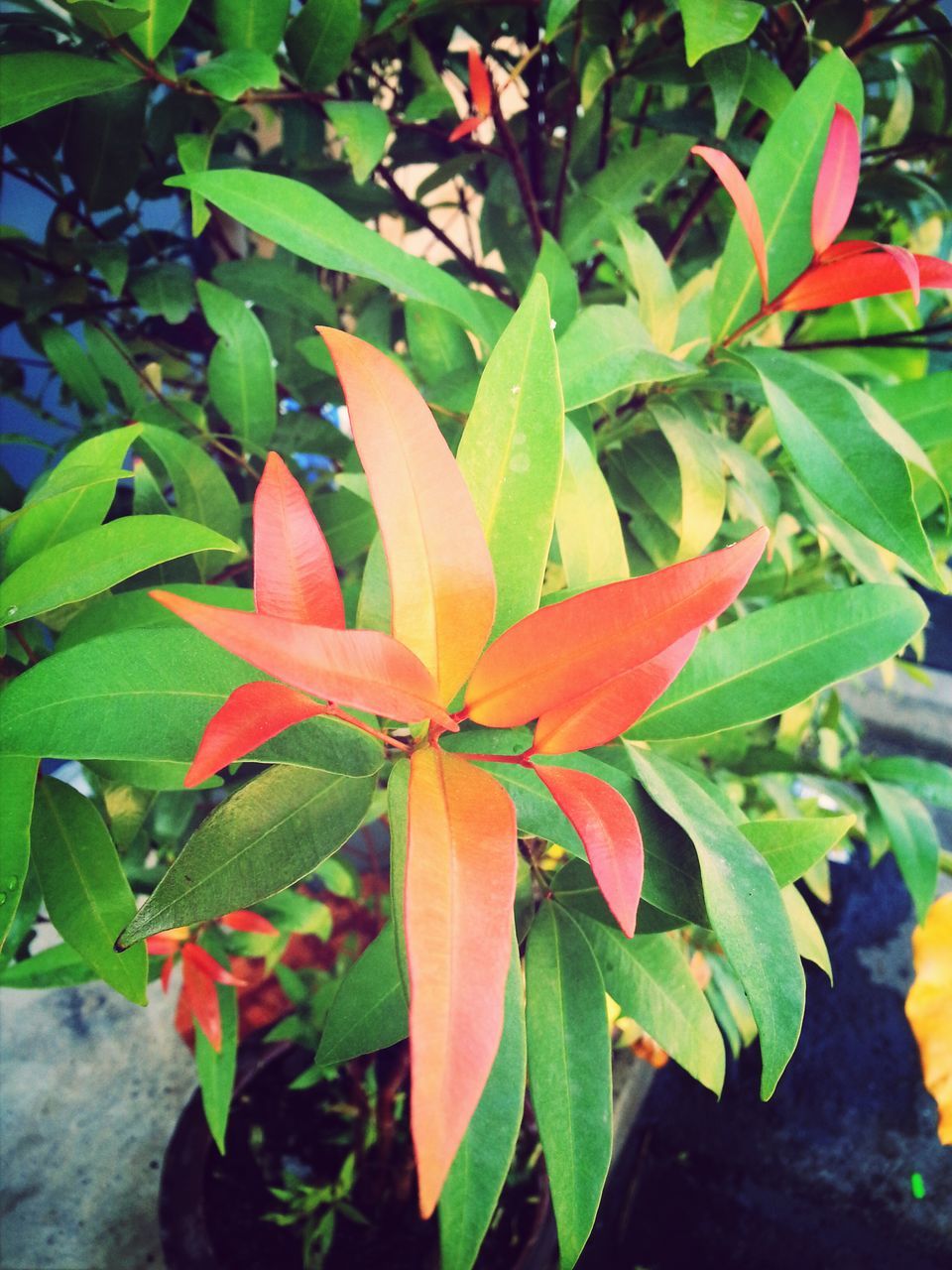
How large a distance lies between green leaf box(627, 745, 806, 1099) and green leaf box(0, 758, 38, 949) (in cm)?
29

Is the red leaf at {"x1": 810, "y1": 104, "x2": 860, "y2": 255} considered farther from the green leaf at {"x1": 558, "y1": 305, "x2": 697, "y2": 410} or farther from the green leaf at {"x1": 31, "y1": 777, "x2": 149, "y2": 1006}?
the green leaf at {"x1": 31, "y1": 777, "x2": 149, "y2": 1006}

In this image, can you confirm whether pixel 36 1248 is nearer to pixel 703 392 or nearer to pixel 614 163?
pixel 703 392

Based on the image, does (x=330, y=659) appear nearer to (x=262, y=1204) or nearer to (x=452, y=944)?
(x=452, y=944)

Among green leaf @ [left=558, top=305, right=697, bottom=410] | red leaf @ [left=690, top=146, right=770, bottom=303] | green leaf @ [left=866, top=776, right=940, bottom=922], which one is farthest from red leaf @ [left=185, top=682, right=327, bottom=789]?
green leaf @ [left=866, top=776, right=940, bottom=922]

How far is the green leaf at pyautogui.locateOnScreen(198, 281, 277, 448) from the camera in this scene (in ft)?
1.91

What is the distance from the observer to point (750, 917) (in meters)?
0.34

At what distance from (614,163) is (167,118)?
0.37 m

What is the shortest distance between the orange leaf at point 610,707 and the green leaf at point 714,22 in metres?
0.35

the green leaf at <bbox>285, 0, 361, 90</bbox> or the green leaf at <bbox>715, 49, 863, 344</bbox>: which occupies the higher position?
the green leaf at <bbox>285, 0, 361, 90</bbox>

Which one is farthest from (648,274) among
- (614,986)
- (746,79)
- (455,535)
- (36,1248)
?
(36,1248)

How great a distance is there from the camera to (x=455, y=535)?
0.93 feet

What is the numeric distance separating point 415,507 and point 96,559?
0.52 ft

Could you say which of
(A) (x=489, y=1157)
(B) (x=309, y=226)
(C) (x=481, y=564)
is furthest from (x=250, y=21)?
(A) (x=489, y=1157)

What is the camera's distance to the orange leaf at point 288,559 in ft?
0.95
